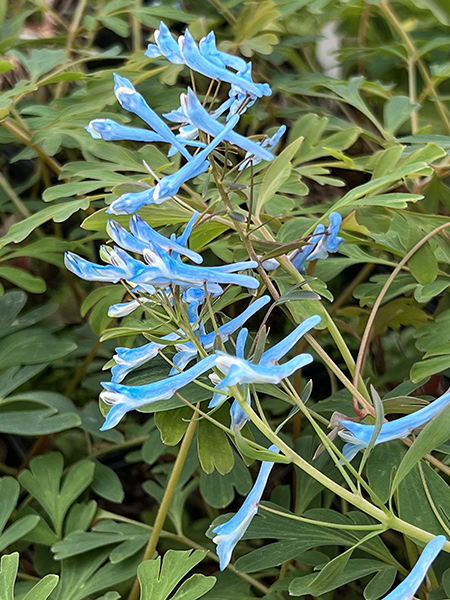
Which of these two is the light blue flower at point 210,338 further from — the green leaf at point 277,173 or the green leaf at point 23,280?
the green leaf at point 23,280

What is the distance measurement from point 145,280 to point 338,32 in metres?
1.06

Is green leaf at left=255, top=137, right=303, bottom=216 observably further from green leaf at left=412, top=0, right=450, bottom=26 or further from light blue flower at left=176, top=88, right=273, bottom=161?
green leaf at left=412, top=0, right=450, bottom=26

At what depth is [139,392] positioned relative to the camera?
31cm

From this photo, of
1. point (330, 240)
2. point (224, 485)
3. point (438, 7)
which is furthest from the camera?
point (438, 7)

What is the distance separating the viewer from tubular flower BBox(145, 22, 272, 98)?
340 mm

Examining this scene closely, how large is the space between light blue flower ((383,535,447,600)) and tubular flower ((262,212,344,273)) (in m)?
0.20

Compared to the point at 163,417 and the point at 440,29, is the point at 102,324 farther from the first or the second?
the point at 440,29

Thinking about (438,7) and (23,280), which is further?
(438,7)

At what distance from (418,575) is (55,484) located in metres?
0.42

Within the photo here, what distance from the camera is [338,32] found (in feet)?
3.84

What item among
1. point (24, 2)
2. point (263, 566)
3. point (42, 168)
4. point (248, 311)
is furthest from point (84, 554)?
point (24, 2)

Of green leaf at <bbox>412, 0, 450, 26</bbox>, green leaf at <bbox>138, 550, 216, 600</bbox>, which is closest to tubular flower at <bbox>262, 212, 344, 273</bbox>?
green leaf at <bbox>138, 550, 216, 600</bbox>

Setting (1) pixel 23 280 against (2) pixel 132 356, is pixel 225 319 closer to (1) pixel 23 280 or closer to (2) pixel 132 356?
(2) pixel 132 356

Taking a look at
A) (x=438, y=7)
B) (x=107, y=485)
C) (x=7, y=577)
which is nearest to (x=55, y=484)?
(x=107, y=485)
